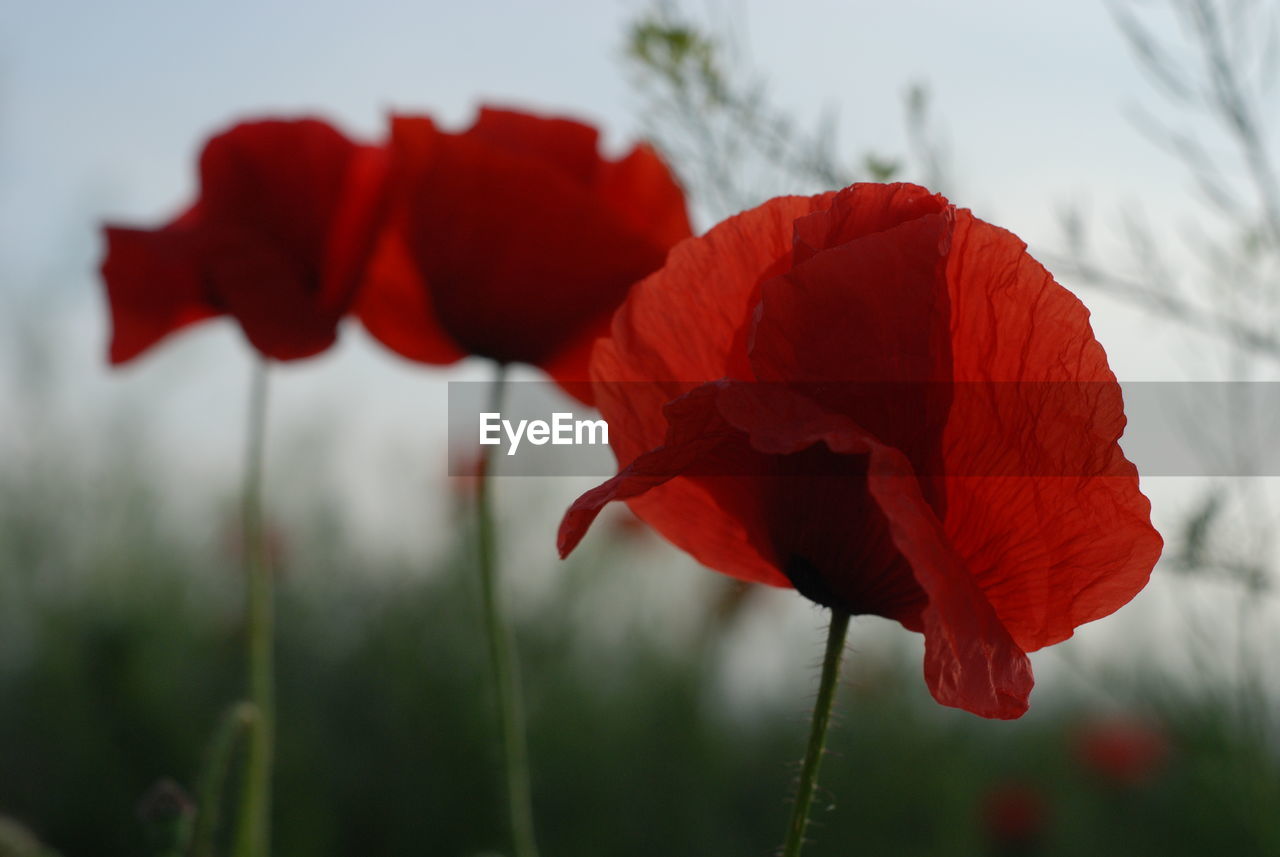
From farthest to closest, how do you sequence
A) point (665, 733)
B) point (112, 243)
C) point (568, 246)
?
point (665, 733) < point (112, 243) < point (568, 246)

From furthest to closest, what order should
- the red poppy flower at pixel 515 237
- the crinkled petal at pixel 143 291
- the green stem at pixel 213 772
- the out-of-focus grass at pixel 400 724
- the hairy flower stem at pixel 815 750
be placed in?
the out-of-focus grass at pixel 400 724
the crinkled petal at pixel 143 291
the red poppy flower at pixel 515 237
the green stem at pixel 213 772
the hairy flower stem at pixel 815 750

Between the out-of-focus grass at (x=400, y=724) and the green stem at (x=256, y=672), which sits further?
the out-of-focus grass at (x=400, y=724)

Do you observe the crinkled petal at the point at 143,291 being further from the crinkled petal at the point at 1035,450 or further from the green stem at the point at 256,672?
the crinkled petal at the point at 1035,450

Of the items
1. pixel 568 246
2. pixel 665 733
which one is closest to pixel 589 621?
pixel 665 733

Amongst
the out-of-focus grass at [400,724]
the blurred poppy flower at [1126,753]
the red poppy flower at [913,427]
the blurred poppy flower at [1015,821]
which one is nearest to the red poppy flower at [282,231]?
the red poppy flower at [913,427]

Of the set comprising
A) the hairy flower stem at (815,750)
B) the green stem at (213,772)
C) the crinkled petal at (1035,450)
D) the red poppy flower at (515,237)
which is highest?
the red poppy flower at (515,237)

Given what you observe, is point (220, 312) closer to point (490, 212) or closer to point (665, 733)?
point (490, 212)

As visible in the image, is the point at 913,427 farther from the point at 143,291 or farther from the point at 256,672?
the point at 143,291
